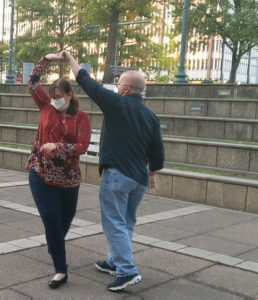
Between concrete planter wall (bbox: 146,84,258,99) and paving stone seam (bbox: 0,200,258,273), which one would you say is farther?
concrete planter wall (bbox: 146,84,258,99)

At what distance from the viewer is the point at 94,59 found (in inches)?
2126

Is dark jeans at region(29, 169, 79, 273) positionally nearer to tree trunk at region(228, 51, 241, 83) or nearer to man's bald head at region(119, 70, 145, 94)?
man's bald head at region(119, 70, 145, 94)

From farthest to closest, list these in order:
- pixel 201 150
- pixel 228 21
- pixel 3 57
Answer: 1. pixel 3 57
2. pixel 228 21
3. pixel 201 150

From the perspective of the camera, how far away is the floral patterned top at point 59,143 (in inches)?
175

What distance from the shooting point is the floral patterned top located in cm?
444

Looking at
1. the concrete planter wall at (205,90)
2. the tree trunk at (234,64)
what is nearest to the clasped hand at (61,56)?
the concrete planter wall at (205,90)

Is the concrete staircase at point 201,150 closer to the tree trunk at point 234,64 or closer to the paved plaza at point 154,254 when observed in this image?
the paved plaza at point 154,254

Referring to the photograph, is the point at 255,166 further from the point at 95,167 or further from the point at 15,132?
the point at 15,132

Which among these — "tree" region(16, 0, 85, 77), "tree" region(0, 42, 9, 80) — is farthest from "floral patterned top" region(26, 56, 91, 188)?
"tree" region(0, 42, 9, 80)

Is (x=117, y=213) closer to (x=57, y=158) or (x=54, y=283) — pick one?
(x=57, y=158)

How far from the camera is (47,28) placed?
53188 mm

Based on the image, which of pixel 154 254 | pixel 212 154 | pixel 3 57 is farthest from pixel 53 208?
pixel 3 57

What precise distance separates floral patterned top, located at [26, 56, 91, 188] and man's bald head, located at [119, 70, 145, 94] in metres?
0.51

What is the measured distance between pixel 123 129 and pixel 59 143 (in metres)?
0.57
